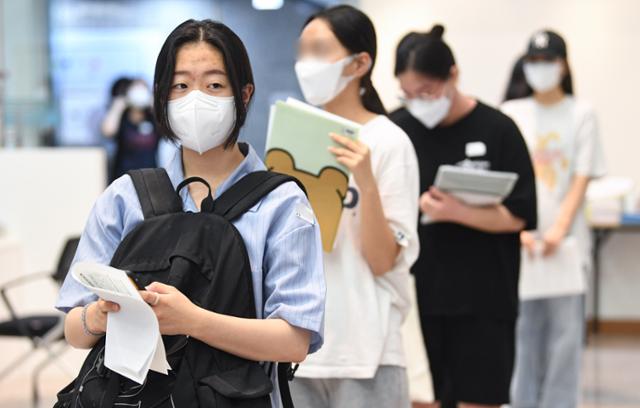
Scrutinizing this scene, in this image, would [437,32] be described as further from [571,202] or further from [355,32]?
[571,202]

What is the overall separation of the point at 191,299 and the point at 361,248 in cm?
91

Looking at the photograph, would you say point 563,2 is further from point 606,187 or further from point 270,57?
point 270,57

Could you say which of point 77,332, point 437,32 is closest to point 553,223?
point 437,32

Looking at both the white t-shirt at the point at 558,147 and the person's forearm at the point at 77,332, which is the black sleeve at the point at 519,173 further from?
the person's forearm at the point at 77,332

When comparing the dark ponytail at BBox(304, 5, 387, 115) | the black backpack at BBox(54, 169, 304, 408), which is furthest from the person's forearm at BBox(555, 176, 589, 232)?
the black backpack at BBox(54, 169, 304, 408)

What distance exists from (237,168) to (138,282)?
1.03 ft

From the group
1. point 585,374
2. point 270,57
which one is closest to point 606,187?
point 585,374

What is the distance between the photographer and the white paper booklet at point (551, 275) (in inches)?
181

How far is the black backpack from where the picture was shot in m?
1.78

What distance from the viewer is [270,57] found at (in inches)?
401

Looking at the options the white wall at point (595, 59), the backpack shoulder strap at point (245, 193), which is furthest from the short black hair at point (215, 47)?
the white wall at point (595, 59)

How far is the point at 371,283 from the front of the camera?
2.70 m

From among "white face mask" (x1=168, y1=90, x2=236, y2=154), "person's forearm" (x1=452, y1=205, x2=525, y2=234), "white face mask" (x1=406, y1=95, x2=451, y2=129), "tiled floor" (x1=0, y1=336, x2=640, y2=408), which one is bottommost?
"tiled floor" (x1=0, y1=336, x2=640, y2=408)

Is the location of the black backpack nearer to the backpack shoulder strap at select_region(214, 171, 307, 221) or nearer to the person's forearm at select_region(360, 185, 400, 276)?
the backpack shoulder strap at select_region(214, 171, 307, 221)
